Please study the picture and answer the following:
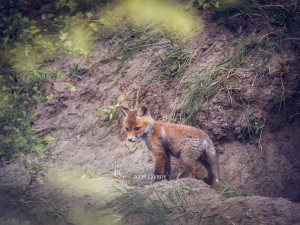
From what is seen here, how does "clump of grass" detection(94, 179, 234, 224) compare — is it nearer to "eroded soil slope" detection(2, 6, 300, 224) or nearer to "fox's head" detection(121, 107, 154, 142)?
"eroded soil slope" detection(2, 6, 300, 224)

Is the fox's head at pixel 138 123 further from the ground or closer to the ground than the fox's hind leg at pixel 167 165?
further from the ground

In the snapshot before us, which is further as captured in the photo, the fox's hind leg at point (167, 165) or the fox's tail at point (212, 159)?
the fox's hind leg at point (167, 165)

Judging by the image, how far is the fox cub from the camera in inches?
127

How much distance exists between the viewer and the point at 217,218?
7.63 feet

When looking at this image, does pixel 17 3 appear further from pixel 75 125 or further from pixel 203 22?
pixel 203 22

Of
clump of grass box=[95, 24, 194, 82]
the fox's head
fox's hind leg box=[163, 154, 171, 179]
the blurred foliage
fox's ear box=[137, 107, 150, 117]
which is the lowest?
fox's hind leg box=[163, 154, 171, 179]

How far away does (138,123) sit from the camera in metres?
3.47

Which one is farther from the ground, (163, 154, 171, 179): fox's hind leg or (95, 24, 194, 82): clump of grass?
(95, 24, 194, 82): clump of grass

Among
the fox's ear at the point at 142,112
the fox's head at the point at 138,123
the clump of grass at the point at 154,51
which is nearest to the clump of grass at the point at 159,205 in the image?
the fox's head at the point at 138,123

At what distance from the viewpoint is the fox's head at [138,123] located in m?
3.44

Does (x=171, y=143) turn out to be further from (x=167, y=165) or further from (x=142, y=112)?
(x=142, y=112)

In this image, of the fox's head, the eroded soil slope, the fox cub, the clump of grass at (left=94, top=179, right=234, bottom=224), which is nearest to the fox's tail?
the fox cub

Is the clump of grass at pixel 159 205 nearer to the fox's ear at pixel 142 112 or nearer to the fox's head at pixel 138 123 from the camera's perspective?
the fox's head at pixel 138 123

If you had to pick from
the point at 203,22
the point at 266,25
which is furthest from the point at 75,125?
the point at 266,25
